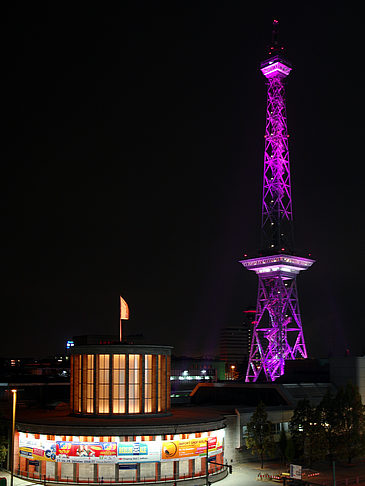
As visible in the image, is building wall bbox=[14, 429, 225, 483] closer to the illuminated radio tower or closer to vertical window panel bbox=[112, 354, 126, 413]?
vertical window panel bbox=[112, 354, 126, 413]

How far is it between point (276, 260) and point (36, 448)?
3299 inches

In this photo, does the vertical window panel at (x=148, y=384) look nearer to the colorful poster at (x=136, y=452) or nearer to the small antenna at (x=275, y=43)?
the colorful poster at (x=136, y=452)

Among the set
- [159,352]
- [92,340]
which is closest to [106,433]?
[159,352]

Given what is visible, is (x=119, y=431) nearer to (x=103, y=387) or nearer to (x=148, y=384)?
(x=103, y=387)

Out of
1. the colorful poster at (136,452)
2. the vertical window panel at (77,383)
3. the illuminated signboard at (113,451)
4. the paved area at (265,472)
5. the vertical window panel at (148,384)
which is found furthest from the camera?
the vertical window panel at (77,383)

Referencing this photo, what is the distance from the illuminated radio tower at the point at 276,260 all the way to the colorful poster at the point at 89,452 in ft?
256

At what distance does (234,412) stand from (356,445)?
1497 cm

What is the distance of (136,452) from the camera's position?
207ft

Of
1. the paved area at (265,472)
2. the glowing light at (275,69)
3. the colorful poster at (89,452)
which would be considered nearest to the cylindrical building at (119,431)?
the colorful poster at (89,452)

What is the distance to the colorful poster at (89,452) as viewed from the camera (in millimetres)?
62500

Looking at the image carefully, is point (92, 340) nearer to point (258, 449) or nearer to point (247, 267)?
point (247, 267)

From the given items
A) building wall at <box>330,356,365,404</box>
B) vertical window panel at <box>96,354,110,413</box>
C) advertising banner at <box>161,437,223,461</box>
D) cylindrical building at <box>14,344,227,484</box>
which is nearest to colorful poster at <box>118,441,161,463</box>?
cylindrical building at <box>14,344,227,484</box>

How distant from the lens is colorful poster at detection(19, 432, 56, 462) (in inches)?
2525

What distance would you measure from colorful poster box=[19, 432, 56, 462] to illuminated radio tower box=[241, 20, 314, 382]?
256ft
